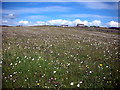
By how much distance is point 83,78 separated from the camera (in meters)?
8.45

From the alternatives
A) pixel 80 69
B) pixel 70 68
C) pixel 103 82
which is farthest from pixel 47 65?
pixel 103 82

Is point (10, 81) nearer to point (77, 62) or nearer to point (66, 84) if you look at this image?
point (66, 84)

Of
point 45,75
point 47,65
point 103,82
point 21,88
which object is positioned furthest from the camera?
point 47,65

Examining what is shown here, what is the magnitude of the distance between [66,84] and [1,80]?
13.4 feet

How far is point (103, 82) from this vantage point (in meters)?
8.00

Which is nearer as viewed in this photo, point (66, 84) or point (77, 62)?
point (66, 84)

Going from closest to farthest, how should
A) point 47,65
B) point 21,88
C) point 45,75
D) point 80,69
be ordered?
point 21,88 → point 45,75 → point 80,69 → point 47,65

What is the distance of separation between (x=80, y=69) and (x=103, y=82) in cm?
216

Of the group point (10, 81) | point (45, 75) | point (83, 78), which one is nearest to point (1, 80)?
point (10, 81)

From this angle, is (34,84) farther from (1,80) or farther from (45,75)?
(1,80)

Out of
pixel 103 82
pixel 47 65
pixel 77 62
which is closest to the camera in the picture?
pixel 103 82

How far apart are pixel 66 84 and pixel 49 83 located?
102 centimetres

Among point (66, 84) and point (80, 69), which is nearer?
point (66, 84)

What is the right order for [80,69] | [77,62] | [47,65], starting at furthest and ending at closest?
[77,62] → [47,65] → [80,69]
